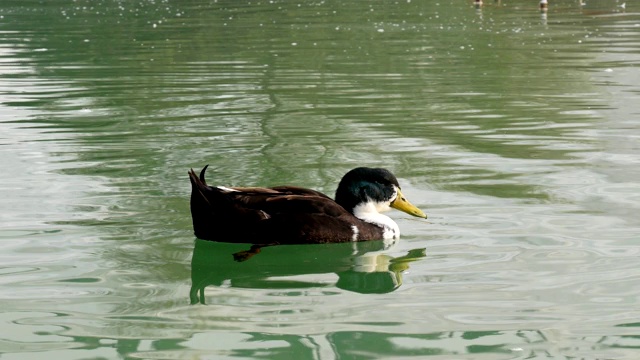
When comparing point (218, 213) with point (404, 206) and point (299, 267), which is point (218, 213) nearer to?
point (299, 267)

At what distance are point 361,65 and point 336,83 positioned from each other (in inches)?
114

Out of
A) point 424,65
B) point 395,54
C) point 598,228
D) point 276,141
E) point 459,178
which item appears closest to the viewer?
point 598,228

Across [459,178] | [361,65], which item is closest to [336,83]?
[361,65]

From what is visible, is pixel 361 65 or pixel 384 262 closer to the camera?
pixel 384 262

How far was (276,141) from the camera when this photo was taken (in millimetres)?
13406

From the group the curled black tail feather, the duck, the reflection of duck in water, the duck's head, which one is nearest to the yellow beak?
the duck's head

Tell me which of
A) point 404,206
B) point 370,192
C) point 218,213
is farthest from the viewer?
point 404,206

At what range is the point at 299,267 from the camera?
8.43 m

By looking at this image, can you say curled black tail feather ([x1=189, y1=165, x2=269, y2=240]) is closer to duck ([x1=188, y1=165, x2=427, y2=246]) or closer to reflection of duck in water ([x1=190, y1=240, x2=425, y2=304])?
duck ([x1=188, y1=165, x2=427, y2=246])

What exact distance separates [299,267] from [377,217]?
0.90 m

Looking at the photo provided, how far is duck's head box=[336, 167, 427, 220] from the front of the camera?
9.03m

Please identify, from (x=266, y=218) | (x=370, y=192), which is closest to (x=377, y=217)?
(x=370, y=192)

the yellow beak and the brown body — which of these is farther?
the yellow beak

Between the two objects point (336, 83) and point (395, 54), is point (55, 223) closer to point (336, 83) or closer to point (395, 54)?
point (336, 83)
